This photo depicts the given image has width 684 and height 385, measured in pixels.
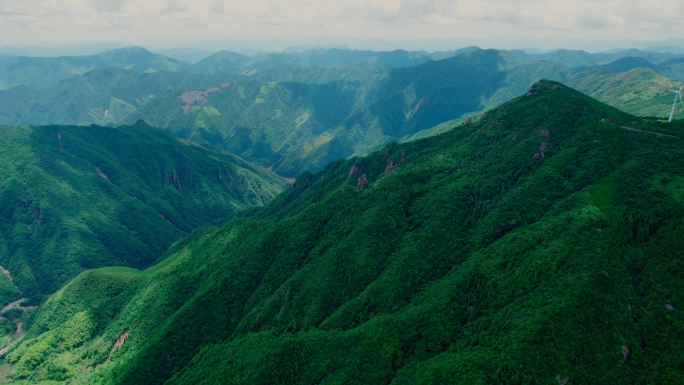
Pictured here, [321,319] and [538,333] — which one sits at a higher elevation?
[538,333]

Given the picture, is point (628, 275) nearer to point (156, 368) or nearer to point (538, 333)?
point (538, 333)

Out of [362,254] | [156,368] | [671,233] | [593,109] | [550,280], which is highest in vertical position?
[593,109]

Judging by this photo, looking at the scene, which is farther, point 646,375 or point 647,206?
point 647,206

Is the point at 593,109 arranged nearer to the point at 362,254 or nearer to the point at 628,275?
the point at 628,275

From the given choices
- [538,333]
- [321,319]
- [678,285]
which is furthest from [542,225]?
[321,319]

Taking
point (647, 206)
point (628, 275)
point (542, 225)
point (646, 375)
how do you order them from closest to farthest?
point (646, 375)
point (628, 275)
point (647, 206)
point (542, 225)

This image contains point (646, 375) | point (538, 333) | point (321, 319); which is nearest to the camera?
point (646, 375)
